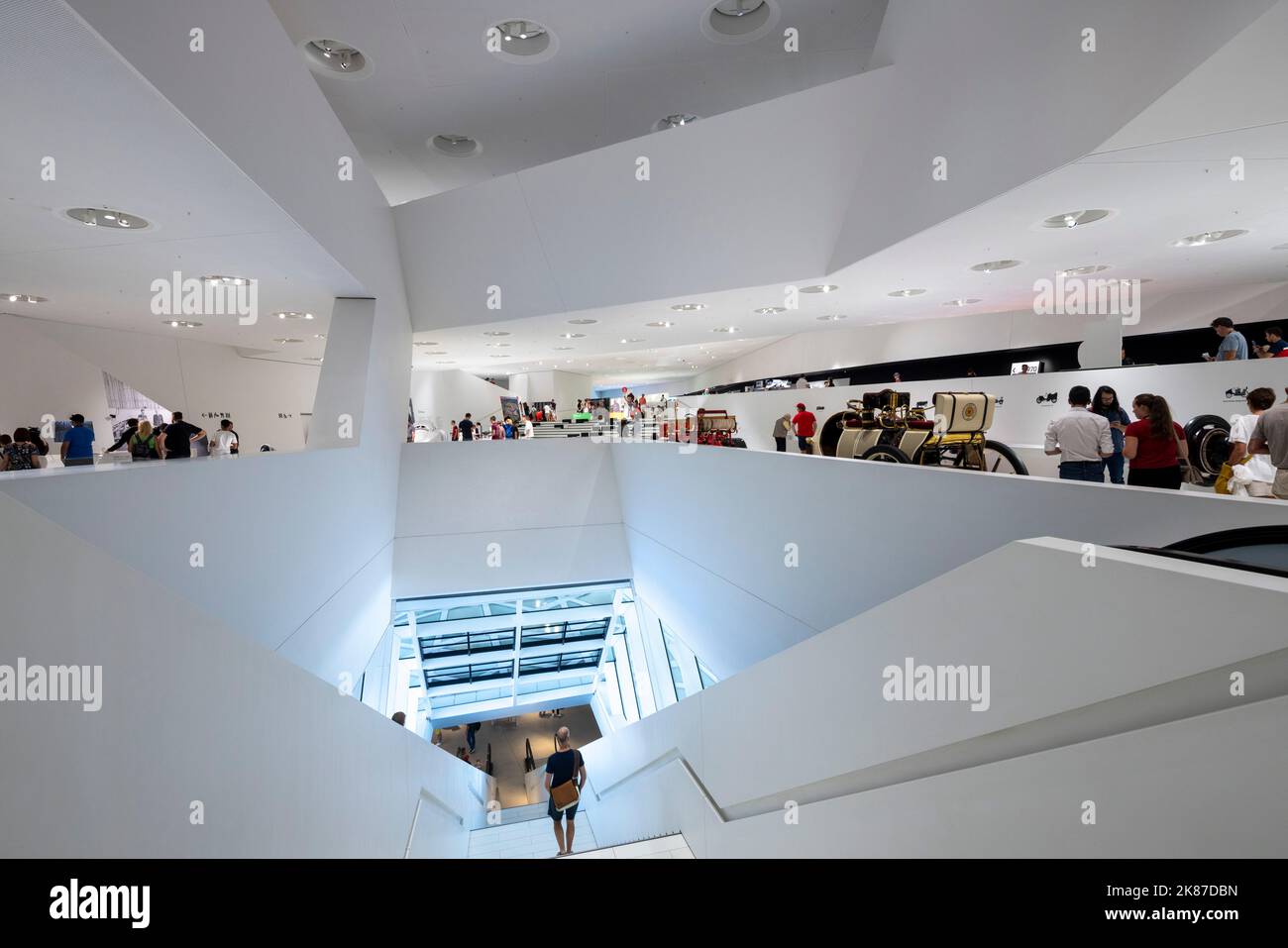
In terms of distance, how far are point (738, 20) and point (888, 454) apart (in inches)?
275

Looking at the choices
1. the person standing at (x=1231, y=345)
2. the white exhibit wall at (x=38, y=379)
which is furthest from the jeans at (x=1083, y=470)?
the white exhibit wall at (x=38, y=379)

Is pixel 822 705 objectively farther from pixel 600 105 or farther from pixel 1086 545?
pixel 600 105

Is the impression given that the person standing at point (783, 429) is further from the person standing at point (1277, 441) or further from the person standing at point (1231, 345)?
the person standing at point (1277, 441)

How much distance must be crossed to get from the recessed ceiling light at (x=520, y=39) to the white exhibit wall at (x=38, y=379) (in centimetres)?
991

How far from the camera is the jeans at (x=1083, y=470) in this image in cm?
499

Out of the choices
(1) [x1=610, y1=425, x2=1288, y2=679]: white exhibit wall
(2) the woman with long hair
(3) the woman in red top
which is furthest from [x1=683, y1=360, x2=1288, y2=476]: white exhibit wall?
(1) [x1=610, y1=425, x2=1288, y2=679]: white exhibit wall

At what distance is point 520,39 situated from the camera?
8203 mm

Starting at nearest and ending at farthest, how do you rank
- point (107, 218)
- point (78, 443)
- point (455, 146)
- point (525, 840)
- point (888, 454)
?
point (107, 218) → point (888, 454) → point (78, 443) → point (525, 840) → point (455, 146)

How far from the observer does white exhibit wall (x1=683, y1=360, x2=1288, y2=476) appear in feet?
24.8

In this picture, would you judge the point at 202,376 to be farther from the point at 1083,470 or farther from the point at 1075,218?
the point at 1075,218

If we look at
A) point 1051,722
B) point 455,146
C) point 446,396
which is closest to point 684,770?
point 1051,722

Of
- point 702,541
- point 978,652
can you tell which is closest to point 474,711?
point 702,541

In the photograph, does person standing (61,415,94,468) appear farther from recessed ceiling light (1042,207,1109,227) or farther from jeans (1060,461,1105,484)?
recessed ceiling light (1042,207,1109,227)

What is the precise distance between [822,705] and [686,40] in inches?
379
